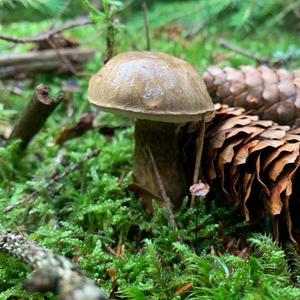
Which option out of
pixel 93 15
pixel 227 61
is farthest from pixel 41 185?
pixel 227 61

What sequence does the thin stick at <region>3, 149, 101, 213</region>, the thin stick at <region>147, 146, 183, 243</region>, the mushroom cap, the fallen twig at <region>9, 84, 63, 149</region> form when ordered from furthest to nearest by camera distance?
the fallen twig at <region>9, 84, 63, 149</region>
the thin stick at <region>3, 149, 101, 213</region>
the thin stick at <region>147, 146, 183, 243</region>
the mushroom cap

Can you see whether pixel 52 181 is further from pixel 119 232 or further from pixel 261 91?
pixel 261 91

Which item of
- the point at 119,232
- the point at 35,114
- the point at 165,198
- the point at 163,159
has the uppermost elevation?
the point at 35,114

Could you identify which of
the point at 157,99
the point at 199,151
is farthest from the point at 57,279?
the point at 199,151

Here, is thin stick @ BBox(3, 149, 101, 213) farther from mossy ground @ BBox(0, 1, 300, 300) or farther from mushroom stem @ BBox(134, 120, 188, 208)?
mushroom stem @ BBox(134, 120, 188, 208)

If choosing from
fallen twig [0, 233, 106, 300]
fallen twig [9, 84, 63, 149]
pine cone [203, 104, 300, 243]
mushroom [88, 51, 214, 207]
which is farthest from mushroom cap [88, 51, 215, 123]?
fallen twig [0, 233, 106, 300]

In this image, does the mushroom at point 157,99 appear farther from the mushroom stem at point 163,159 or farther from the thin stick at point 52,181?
the thin stick at point 52,181

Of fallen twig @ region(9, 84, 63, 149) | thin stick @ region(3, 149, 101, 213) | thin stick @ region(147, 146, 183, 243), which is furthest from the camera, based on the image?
fallen twig @ region(9, 84, 63, 149)
